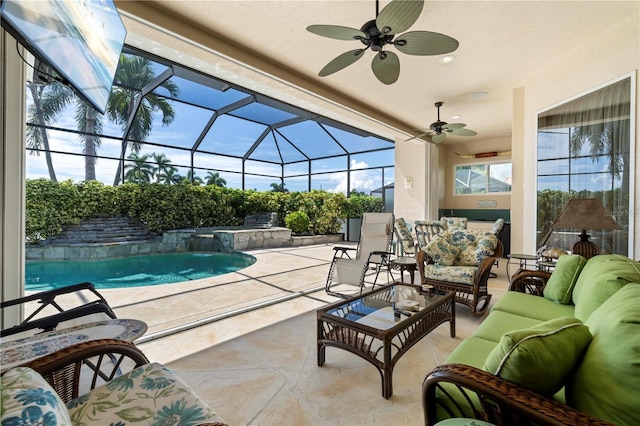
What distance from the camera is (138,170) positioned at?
9367 millimetres

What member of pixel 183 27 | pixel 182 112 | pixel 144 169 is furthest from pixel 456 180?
pixel 144 169

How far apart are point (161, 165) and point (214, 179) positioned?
5.84 ft

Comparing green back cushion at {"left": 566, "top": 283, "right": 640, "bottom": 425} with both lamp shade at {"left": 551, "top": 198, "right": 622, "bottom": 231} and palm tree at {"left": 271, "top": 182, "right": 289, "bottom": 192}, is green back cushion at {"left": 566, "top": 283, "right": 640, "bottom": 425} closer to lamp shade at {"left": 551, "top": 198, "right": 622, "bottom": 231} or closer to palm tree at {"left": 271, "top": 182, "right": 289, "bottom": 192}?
lamp shade at {"left": 551, "top": 198, "right": 622, "bottom": 231}

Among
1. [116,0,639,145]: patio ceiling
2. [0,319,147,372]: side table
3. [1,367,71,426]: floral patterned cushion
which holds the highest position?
[116,0,639,145]: patio ceiling

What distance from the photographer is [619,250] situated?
2852 mm

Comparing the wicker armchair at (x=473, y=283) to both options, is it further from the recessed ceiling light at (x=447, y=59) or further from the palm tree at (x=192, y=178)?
the palm tree at (x=192, y=178)

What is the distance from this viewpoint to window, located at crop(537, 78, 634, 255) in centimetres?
281

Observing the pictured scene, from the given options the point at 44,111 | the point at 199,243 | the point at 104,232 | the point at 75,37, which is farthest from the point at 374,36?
the point at 44,111

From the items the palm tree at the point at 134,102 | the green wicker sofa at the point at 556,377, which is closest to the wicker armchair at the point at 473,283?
the green wicker sofa at the point at 556,377

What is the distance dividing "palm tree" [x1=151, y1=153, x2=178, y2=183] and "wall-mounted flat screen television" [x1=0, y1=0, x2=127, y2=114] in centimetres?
833

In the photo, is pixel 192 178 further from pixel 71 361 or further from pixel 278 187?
pixel 71 361

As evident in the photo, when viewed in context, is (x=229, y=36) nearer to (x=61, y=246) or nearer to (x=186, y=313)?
(x=186, y=313)

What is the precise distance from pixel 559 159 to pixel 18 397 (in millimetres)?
4820

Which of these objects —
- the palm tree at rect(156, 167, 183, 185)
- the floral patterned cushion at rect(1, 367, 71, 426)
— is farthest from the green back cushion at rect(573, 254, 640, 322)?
the palm tree at rect(156, 167, 183, 185)
